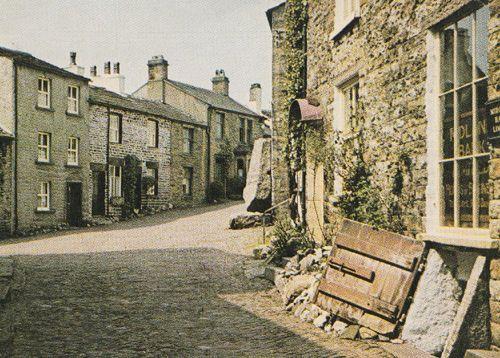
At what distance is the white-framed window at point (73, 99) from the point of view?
82.8ft

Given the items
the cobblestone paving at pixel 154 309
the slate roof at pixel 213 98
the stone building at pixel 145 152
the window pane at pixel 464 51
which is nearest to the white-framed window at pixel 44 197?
the stone building at pixel 145 152

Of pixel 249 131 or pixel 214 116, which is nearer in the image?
pixel 214 116

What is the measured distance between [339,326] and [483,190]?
251cm

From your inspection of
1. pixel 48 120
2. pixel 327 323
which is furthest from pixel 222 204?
pixel 327 323

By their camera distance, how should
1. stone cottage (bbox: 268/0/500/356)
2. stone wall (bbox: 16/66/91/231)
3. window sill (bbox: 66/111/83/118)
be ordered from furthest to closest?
window sill (bbox: 66/111/83/118) < stone wall (bbox: 16/66/91/231) < stone cottage (bbox: 268/0/500/356)

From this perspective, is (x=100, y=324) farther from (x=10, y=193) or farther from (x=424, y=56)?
(x=10, y=193)

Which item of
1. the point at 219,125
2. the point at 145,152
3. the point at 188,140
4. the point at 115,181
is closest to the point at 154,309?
the point at 115,181

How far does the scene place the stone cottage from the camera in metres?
5.11

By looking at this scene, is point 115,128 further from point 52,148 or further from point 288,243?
point 288,243

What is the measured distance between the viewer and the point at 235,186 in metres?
36.9

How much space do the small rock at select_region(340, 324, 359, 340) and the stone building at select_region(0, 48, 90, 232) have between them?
18.9m

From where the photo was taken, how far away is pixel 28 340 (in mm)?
6145

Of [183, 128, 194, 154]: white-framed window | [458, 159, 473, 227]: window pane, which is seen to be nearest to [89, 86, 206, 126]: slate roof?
[183, 128, 194, 154]: white-framed window

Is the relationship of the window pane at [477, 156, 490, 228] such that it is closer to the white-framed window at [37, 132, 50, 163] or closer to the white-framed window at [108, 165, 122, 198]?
the white-framed window at [37, 132, 50, 163]
